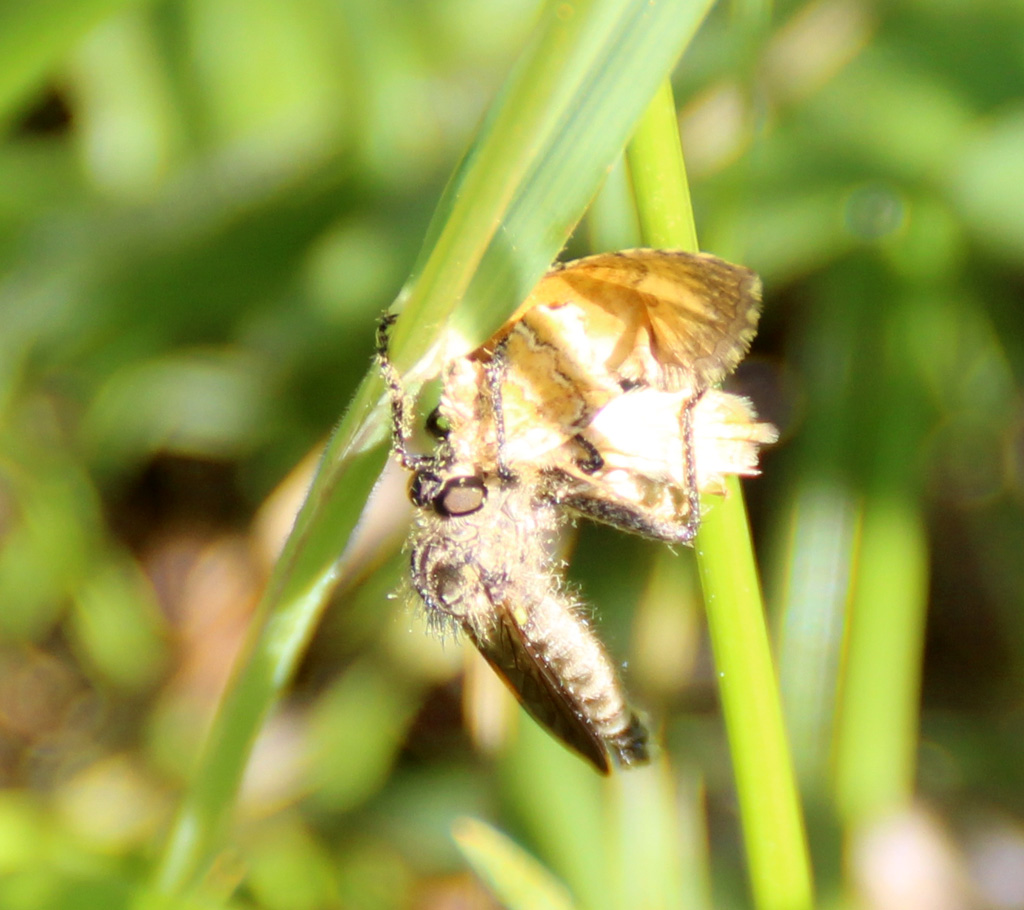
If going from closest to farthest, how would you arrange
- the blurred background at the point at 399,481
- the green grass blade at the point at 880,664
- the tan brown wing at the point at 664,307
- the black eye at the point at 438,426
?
the tan brown wing at the point at 664,307 → the black eye at the point at 438,426 → the green grass blade at the point at 880,664 → the blurred background at the point at 399,481

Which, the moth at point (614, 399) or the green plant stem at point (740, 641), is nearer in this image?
the green plant stem at point (740, 641)

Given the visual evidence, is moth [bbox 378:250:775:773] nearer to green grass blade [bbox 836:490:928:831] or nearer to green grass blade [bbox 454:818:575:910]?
green grass blade [bbox 454:818:575:910]

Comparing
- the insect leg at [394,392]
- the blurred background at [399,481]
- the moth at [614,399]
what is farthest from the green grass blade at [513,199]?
the blurred background at [399,481]

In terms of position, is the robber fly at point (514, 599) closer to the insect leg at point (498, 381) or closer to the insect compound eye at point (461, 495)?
the insect compound eye at point (461, 495)

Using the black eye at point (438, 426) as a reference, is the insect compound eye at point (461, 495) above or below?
below

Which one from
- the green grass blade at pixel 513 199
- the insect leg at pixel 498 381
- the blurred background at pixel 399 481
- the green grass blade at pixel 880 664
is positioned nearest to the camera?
the green grass blade at pixel 513 199

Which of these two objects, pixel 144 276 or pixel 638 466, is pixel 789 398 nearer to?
pixel 638 466

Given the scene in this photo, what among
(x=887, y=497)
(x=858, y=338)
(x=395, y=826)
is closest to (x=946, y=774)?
(x=887, y=497)
